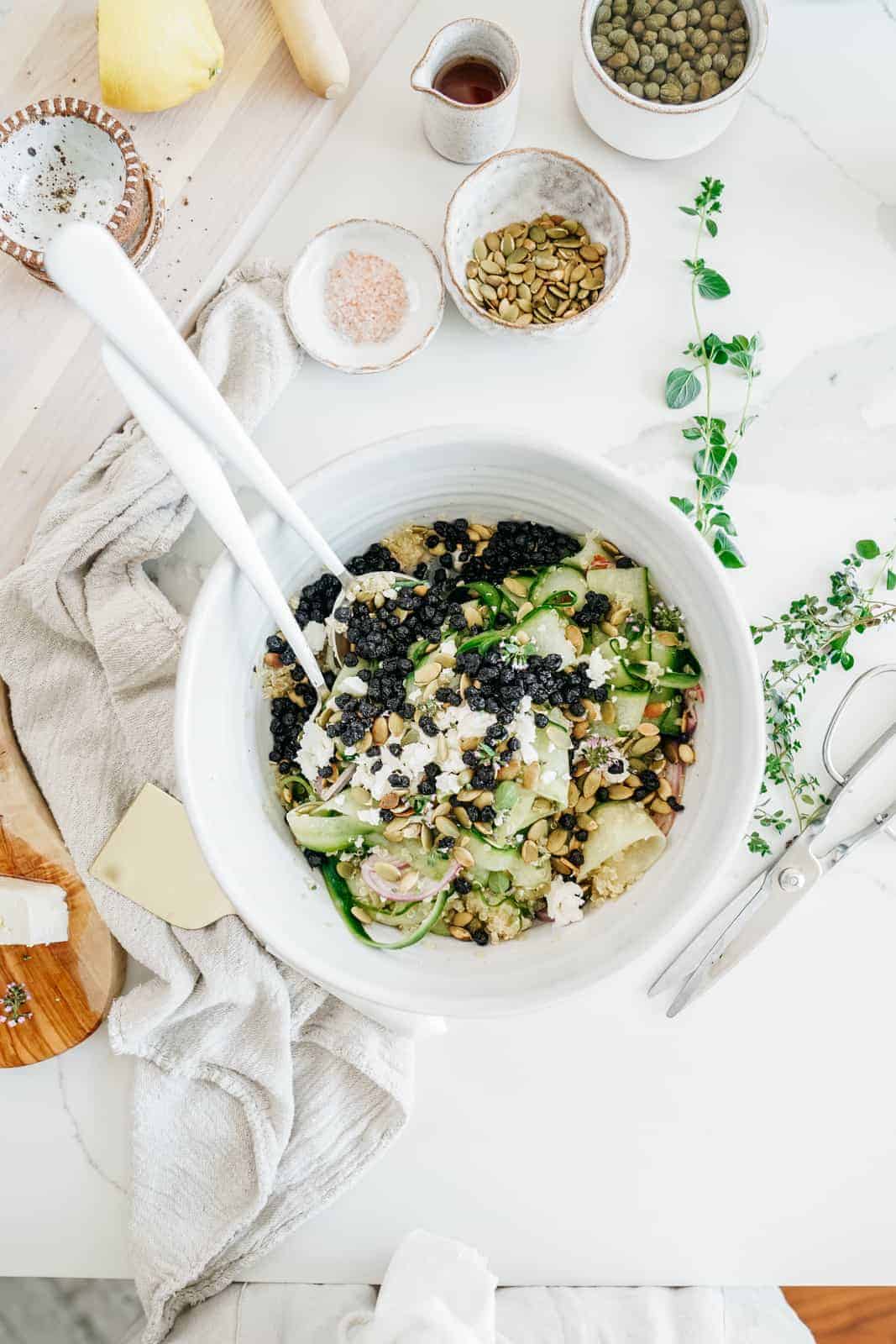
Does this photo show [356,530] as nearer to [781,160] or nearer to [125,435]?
[125,435]

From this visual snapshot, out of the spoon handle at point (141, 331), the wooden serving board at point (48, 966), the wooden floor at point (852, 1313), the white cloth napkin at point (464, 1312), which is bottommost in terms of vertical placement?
the wooden floor at point (852, 1313)

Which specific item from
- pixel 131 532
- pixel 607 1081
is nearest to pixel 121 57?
pixel 131 532

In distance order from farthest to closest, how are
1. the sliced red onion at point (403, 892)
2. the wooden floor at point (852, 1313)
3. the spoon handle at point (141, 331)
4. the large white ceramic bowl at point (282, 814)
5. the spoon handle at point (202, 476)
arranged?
1. the wooden floor at point (852, 1313)
2. the sliced red onion at point (403, 892)
3. the large white ceramic bowl at point (282, 814)
4. the spoon handle at point (202, 476)
5. the spoon handle at point (141, 331)

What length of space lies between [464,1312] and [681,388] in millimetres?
1582

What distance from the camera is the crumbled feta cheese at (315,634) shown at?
1.54 meters

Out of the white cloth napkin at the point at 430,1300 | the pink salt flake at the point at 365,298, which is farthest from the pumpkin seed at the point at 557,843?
the pink salt flake at the point at 365,298

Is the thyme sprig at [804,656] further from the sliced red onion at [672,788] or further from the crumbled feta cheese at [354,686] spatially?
the crumbled feta cheese at [354,686]

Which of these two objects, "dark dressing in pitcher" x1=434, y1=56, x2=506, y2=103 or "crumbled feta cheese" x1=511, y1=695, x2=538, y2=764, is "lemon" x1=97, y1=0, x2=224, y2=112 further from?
"crumbled feta cheese" x1=511, y1=695, x2=538, y2=764

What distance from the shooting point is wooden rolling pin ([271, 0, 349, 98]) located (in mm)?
1690

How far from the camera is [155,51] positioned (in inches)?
64.2

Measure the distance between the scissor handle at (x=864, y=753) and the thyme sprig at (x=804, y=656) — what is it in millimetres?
34

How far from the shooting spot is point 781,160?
6.04 feet

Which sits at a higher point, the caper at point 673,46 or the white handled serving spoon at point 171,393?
the caper at point 673,46

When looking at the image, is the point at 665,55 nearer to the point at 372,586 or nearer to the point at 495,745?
the point at 372,586
